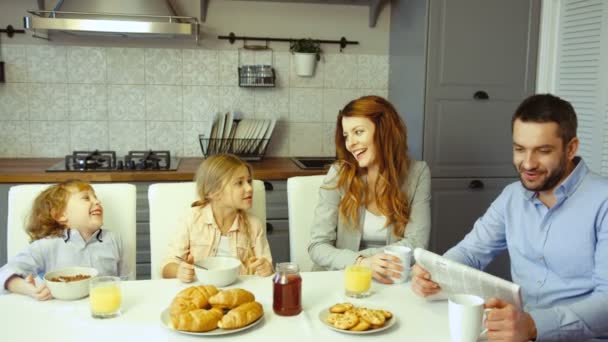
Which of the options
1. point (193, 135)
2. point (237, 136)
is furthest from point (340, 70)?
point (193, 135)

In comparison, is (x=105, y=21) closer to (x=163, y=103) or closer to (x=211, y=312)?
(x=163, y=103)

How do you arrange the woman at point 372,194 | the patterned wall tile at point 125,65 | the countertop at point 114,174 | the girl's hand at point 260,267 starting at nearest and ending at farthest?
the girl's hand at point 260,267
the woman at point 372,194
the countertop at point 114,174
the patterned wall tile at point 125,65

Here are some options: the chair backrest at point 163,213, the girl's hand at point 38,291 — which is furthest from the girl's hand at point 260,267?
the girl's hand at point 38,291

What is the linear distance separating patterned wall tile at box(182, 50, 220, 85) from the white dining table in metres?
1.92

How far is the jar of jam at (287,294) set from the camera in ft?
4.33

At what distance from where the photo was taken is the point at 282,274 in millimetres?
1342

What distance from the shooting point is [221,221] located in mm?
1898

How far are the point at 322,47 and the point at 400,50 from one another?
0.45 meters

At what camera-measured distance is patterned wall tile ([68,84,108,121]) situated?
3188mm

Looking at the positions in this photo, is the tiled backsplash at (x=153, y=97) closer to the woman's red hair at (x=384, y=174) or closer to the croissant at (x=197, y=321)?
the woman's red hair at (x=384, y=174)

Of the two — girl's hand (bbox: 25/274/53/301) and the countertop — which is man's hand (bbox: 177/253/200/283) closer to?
girl's hand (bbox: 25/274/53/301)

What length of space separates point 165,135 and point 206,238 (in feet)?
5.18

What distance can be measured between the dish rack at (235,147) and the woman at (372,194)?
1.22 meters

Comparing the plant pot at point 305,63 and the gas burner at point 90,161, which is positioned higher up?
the plant pot at point 305,63
